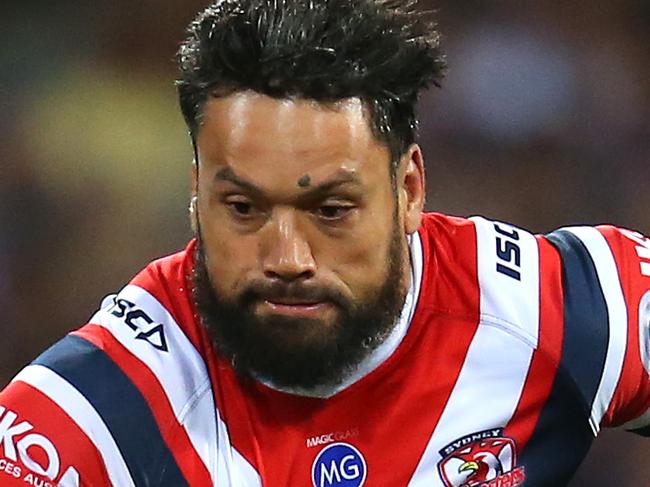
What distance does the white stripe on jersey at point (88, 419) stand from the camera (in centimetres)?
121

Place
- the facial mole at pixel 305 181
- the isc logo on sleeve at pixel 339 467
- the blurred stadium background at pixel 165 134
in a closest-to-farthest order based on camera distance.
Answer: the facial mole at pixel 305 181 → the isc logo on sleeve at pixel 339 467 → the blurred stadium background at pixel 165 134

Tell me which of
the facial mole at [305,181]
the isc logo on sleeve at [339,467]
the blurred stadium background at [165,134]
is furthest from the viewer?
the blurred stadium background at [165,134]

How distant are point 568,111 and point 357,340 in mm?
1727

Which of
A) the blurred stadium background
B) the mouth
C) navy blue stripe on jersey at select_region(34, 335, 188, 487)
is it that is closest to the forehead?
the mouth

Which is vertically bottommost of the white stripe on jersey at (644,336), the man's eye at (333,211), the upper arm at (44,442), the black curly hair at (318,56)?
Result: the upper arm at (44,442)

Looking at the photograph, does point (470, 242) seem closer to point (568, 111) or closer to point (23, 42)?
point (568, 111)

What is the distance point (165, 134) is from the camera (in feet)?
9.58

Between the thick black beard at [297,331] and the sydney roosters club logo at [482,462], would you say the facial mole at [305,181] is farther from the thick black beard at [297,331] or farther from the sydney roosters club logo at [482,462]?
the sydney roosters club logo at [482,462]

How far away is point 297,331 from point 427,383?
0.17 metres

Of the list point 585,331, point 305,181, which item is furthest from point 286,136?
point 585,331

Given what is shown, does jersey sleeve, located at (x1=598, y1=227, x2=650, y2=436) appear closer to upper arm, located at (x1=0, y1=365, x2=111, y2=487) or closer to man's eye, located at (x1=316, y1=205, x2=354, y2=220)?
man's eye, located at (x1=316, y1=205, x2=354, y2=220)

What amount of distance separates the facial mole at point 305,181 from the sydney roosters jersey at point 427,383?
0.21 meters

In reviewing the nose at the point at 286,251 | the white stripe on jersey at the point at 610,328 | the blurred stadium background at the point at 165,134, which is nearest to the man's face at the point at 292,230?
the nose at the point at 286,251

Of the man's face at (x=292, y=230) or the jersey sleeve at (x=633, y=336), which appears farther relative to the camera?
the jersey sleeve at (x=633, y=336)
